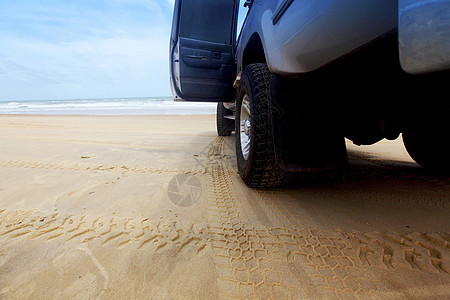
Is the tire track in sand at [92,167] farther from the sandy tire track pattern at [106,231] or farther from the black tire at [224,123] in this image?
the black tire at [224,123]

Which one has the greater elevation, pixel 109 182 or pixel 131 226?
pixel 109 182

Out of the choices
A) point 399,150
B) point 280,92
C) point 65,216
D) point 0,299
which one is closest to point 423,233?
point 280,92

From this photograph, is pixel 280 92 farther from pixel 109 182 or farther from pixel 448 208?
pixel 109 182

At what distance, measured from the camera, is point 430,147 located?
2.18 meters

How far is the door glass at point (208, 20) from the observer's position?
302 centimetres

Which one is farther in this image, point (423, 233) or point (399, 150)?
point (399, 150)

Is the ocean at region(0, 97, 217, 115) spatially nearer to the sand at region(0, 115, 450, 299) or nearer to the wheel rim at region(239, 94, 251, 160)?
the wheel rim at region(239, 94, 251, 160)

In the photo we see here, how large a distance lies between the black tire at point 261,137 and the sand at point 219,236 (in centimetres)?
16

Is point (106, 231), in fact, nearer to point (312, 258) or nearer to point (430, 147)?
point (312, 258)

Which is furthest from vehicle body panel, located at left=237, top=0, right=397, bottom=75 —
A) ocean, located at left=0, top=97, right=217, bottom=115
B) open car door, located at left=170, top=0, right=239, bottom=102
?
ocean, located at left=0, top=97, right=217, bottom=115

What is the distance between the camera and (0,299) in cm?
82

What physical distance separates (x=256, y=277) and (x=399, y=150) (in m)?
3.69

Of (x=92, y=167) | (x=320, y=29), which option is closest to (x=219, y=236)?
(x=320, y=29)

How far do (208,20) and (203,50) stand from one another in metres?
0.56
